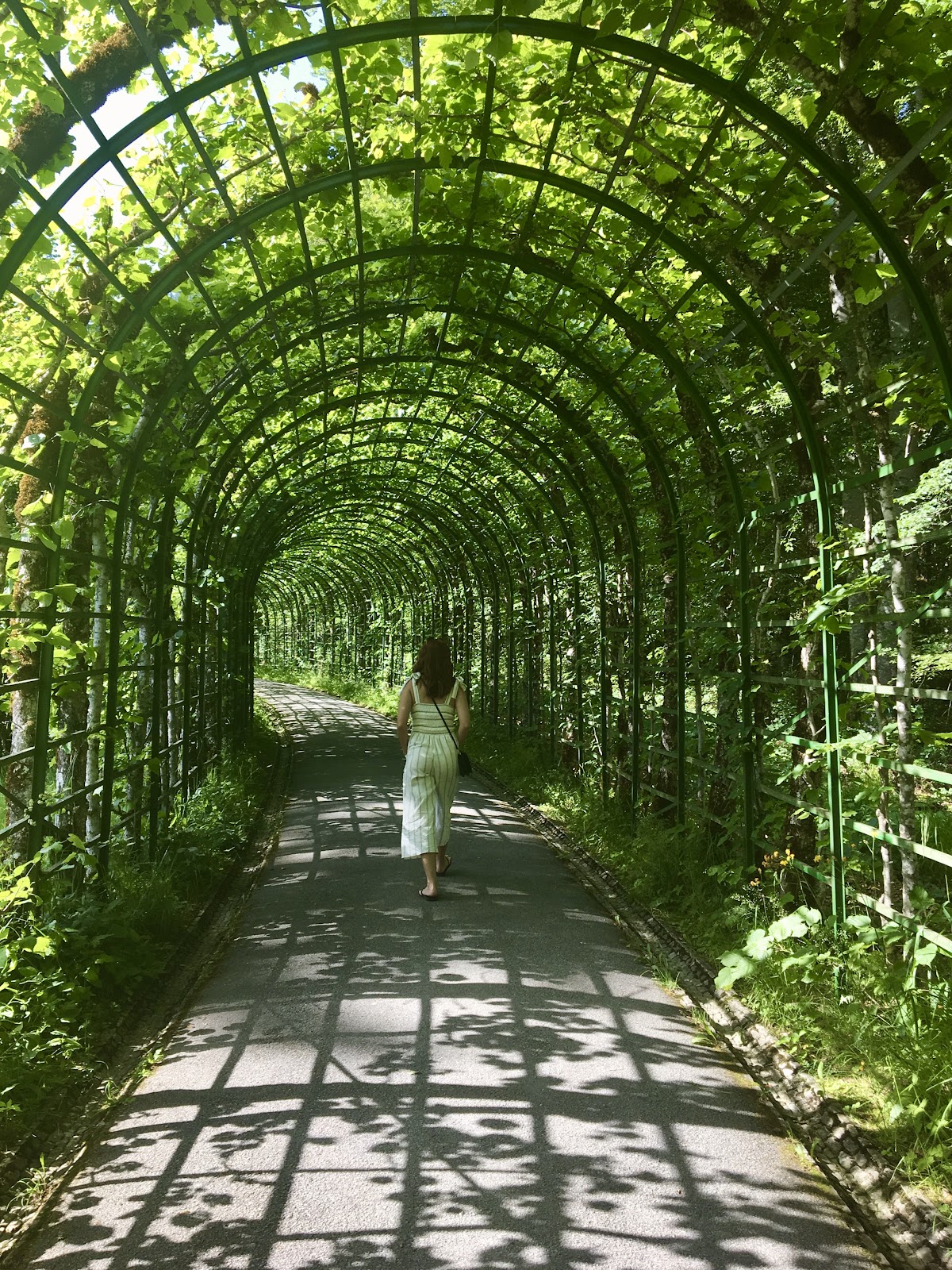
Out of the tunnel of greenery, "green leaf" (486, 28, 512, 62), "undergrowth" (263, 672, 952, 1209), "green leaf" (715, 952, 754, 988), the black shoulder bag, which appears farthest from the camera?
the black shoulder bag

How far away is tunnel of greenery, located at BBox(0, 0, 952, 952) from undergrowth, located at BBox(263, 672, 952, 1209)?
24cm

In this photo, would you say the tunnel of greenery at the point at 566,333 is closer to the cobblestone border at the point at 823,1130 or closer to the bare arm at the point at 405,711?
the cobblestone border at the point at 823,1130

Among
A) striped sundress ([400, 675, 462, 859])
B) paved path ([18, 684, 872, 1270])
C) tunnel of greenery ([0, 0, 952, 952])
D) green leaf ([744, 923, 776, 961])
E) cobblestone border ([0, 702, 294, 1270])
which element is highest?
tunnel of greenery ([0, 0, 952, 952])

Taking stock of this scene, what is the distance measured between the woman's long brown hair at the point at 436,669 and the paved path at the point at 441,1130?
5.32ft

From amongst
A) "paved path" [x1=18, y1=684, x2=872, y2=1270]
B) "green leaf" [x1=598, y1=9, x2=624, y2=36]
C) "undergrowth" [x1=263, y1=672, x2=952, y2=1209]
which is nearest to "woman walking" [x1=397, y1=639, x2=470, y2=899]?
"paved path" [x1=18, y1=684, x2=872, y2=1270]

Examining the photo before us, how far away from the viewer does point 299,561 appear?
3102 centimetres

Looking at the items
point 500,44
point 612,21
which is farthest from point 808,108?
point 500,44

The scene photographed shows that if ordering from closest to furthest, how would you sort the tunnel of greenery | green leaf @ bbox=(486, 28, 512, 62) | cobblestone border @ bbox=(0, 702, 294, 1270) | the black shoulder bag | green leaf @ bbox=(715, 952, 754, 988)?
1. cobblestone border @ bbox=(0, 702, 294, 1270)
2. green leaf @ bbox=(486, 28, 512, 62)
3. the tunnel of greenery
4. green leaf @ bbox=(715, 952, 754, 988)
5. the black shoulder bag

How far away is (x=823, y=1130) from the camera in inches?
131

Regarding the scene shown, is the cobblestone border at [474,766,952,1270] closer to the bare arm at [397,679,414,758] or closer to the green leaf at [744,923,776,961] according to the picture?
the green leaf at [744,923,776,961]

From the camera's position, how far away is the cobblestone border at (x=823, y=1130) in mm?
2705

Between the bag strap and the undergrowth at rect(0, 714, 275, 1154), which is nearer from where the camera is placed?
the undergrowth at rect(0, 714, 275, 1154)

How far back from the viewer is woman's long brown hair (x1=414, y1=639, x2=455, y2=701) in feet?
22.1

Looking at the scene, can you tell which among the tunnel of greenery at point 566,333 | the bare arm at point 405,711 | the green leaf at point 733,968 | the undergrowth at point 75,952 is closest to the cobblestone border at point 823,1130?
the green leaf at point 733,968
